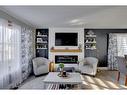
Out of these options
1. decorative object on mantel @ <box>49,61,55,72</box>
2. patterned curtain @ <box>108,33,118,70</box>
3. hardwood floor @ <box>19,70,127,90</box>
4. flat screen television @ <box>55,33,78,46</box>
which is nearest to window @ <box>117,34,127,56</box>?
patterned curtain @ <box>108,33,118,70</box>

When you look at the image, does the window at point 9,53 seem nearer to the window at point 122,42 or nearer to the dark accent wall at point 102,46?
the dark accent wall at point 102,46

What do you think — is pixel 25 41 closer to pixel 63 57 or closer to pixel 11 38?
pixel 11 38

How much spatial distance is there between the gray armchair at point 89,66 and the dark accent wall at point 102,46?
2.23 ft

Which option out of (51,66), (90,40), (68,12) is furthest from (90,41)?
(68,12)

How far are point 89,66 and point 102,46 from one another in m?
1.44

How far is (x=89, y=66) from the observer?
702 centimetres

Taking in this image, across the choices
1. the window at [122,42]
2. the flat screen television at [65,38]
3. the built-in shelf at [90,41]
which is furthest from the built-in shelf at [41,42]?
the window at [122,42]

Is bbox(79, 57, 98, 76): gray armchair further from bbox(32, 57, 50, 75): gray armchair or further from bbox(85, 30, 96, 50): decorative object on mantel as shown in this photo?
bbox(32, 57, 50, 75): gray armchair

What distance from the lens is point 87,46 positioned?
7.98 m

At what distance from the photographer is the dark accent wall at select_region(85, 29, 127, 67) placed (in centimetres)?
794

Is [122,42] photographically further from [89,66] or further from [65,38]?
[65,38]

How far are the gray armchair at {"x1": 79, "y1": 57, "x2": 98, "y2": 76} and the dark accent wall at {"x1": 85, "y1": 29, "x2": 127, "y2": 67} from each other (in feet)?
2.23

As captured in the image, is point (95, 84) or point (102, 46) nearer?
point (95, 84)

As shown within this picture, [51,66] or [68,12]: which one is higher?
[68,12]
